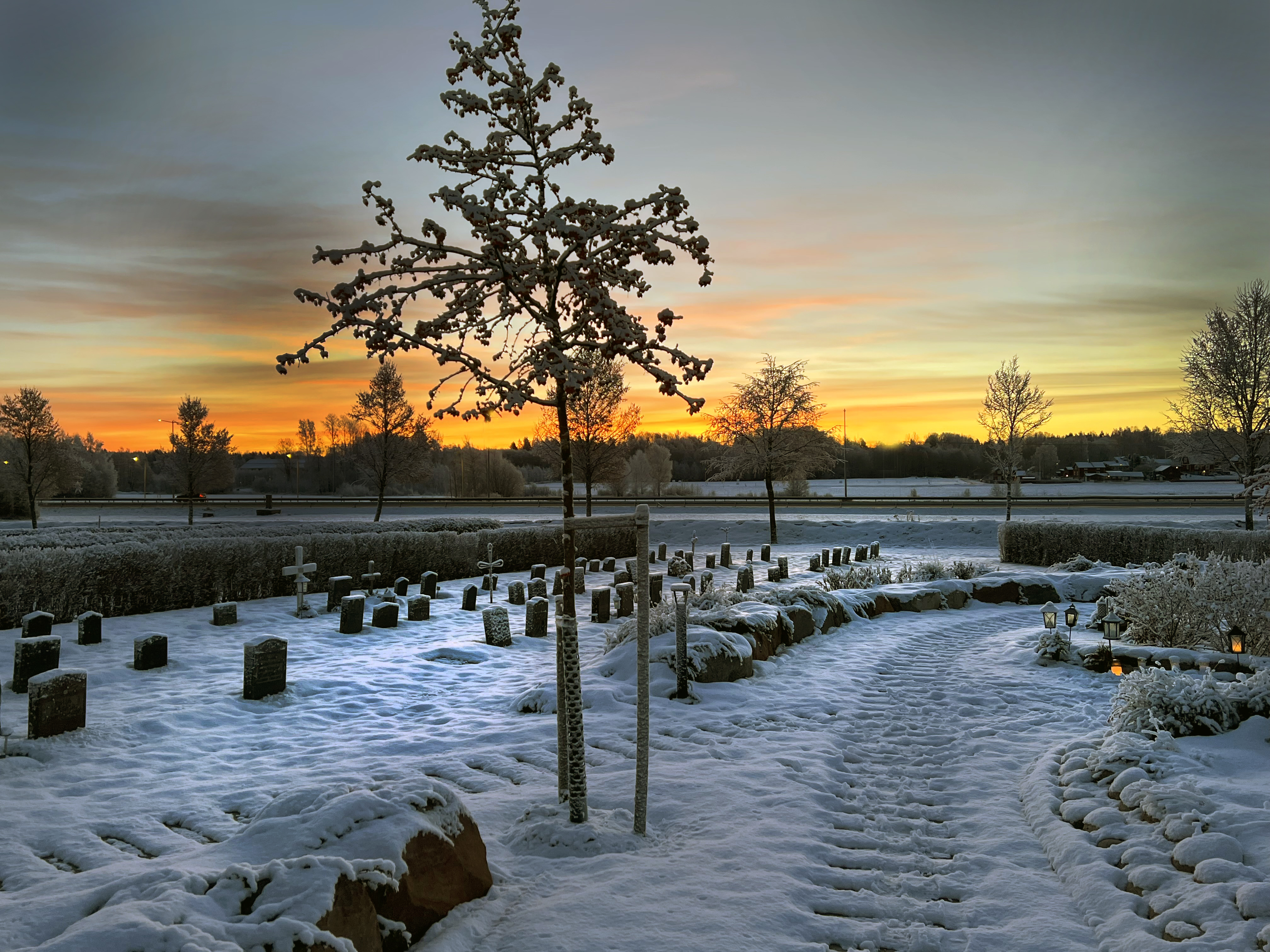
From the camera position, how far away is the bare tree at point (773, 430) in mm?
29594

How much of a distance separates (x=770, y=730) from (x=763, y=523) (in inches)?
1028

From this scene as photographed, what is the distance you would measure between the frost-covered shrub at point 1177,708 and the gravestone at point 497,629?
26.1ft

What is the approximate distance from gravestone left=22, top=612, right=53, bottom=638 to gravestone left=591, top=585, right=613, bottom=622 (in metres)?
7.68

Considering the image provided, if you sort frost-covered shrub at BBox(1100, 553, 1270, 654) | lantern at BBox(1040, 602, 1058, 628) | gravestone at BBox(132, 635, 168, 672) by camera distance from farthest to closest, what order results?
1. lantern at BBox(1040, 602, 1058, 628)
2. gravestone at BBox(132, 635, 168, 672)
3. frost-covered shrub at BBox(1100, 553, 1270, 654)

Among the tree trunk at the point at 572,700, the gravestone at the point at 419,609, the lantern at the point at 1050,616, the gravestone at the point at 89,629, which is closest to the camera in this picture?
the tree trunk at the point at 572,700

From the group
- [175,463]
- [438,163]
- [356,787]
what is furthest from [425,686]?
[175,463]

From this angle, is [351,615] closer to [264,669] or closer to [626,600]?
[264,669]

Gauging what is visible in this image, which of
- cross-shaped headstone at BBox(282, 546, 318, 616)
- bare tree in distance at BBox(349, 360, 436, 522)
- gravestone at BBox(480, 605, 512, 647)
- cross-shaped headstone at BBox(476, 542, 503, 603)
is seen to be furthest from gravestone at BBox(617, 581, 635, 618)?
bare tree in distance at BBox(349, 360, 436, 522)

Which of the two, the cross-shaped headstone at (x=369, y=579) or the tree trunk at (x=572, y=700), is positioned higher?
the tree trunk at (x=572, y=700)

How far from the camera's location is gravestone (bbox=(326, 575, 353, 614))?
44.1 feet

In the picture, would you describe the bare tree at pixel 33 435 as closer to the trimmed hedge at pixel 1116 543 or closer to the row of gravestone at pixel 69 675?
the row of gravestone at pixel 69 675

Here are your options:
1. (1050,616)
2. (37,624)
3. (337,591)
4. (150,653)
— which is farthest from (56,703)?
(1050,616)

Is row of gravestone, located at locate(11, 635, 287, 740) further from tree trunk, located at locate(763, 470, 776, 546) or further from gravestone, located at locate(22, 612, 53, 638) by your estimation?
tree trunk, located at locate(763, 470, 776, 546)

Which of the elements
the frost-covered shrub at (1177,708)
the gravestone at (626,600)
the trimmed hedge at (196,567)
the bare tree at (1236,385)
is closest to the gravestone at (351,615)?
the trimmed hedge at (196,567)
